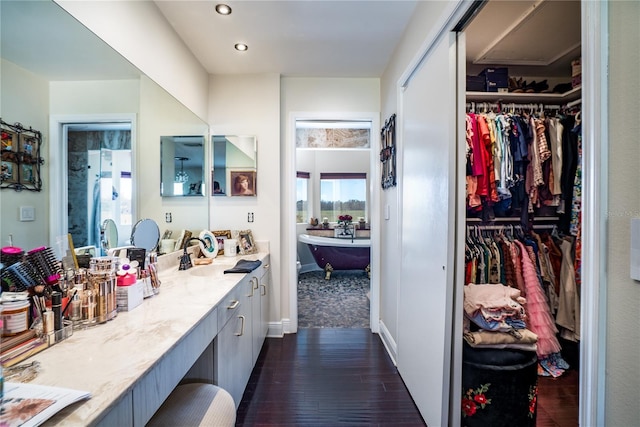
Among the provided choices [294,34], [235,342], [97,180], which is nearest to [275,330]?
[235,342]

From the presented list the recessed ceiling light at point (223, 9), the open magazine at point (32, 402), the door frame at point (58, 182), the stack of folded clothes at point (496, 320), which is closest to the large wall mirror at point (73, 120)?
the door frame at point (58, 182)

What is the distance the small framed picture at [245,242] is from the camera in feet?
8.07

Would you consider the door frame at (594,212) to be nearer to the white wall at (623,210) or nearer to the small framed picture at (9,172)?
the white wall at (623,210)

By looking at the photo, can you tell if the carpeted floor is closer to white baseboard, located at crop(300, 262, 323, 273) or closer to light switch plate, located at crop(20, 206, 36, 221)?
white baseboard, located at crop(300, 262, 323, 273)

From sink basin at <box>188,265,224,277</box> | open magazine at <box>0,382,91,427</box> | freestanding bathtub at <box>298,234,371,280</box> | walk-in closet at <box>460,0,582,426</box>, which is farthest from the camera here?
freestanding bathtub at <box>298,234,371,280</box>

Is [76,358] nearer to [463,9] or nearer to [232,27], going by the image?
[463,9]

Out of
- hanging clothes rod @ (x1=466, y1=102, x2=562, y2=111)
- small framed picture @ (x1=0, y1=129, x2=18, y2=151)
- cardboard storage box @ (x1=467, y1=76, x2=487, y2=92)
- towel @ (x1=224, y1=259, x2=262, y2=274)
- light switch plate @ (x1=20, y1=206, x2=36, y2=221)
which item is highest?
cardboard storage box @ (x1=467, y1=76, x2=487, y2=92)

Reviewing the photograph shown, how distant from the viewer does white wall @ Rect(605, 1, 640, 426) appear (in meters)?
0.55

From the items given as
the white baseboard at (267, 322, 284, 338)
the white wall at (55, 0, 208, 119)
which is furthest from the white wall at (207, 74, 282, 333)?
the white wall at (55, 0, 208, 119)

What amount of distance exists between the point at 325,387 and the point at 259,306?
773 mm

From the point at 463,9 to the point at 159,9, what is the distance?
1.88 m

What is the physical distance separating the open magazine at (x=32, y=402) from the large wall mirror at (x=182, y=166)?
1522 millimetres

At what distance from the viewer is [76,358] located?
0.75 meters

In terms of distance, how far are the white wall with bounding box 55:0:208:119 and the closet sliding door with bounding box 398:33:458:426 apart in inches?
69.3
